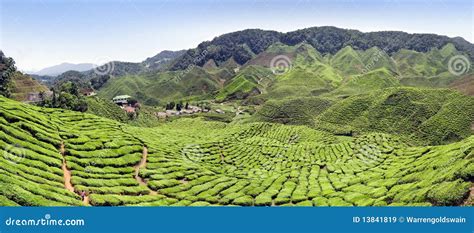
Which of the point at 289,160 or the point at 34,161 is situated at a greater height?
the point at 34,161

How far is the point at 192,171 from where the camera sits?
200 feet

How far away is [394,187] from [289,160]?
31602 mm

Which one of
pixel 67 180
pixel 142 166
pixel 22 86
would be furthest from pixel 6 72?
pixel 67 180

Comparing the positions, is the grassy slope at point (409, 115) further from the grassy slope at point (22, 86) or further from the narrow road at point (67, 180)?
the grassy slope at point (22, 86)

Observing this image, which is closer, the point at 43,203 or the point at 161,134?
the point at 43,203

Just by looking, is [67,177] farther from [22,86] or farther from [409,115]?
[409,115]

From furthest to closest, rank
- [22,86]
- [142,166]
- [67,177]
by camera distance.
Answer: [22,86] → [142,166] → [67,177]

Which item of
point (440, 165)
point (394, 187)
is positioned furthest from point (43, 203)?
point (440, 165)

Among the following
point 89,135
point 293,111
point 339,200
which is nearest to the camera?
point 339,200

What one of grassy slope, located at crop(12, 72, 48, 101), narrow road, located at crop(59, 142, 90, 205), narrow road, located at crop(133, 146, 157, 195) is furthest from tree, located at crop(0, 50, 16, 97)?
narrow road, located at crop(59, 142, 90, 205)

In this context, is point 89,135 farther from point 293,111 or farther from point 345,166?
point 293,111

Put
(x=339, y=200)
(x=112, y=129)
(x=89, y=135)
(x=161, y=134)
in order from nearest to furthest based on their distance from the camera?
(x=339, y=200)
(x=89, y=135)
(x=112, y=129)
(x=161, y=134)

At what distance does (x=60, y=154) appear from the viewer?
55.7m

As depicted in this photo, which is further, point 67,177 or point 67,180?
point 67,177
